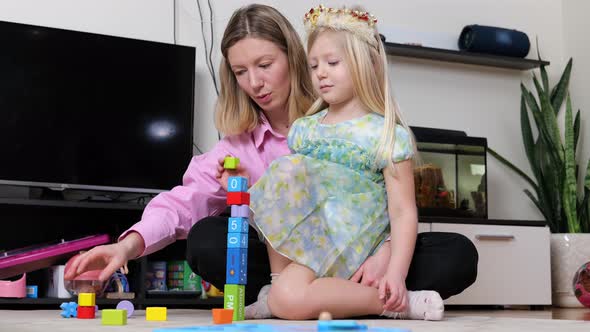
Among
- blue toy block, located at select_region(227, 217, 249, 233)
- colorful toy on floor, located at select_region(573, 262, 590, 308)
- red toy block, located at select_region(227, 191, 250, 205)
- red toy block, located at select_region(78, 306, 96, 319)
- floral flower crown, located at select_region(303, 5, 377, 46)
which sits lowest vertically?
colorful toy on floor, located at select_region(573, 262, 590, 308)

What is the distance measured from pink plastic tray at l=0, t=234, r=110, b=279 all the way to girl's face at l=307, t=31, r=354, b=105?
1.23 metres

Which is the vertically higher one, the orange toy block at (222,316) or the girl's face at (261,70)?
the girl's face at (261,70)

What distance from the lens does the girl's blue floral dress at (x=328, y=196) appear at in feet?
5.21

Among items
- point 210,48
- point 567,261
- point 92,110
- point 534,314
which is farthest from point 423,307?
point 567,261

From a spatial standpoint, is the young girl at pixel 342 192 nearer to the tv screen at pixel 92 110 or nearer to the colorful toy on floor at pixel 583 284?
the tv screen at pixel 92 110

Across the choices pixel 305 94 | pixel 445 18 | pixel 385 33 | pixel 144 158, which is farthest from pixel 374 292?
pixel 445 18

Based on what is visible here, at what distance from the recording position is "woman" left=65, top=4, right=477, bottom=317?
5.60ft

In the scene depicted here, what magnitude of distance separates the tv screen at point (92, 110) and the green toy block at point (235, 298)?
165 cm

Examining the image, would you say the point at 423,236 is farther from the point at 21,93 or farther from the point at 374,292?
the point at 21,93

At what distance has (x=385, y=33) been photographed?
357cm

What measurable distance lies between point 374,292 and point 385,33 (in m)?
2.13

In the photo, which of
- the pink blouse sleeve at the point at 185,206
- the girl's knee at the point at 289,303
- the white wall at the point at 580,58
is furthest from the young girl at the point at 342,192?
the white wall at the point at 580,58

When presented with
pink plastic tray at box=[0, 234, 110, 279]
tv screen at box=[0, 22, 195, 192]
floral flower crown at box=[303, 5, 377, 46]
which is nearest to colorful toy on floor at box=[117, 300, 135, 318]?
floral flower crown at box=[303, 5, 377, 46]

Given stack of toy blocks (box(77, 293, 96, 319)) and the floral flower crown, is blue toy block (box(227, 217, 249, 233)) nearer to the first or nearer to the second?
stack of toy blocks (box(77, 293, 96, 319))
